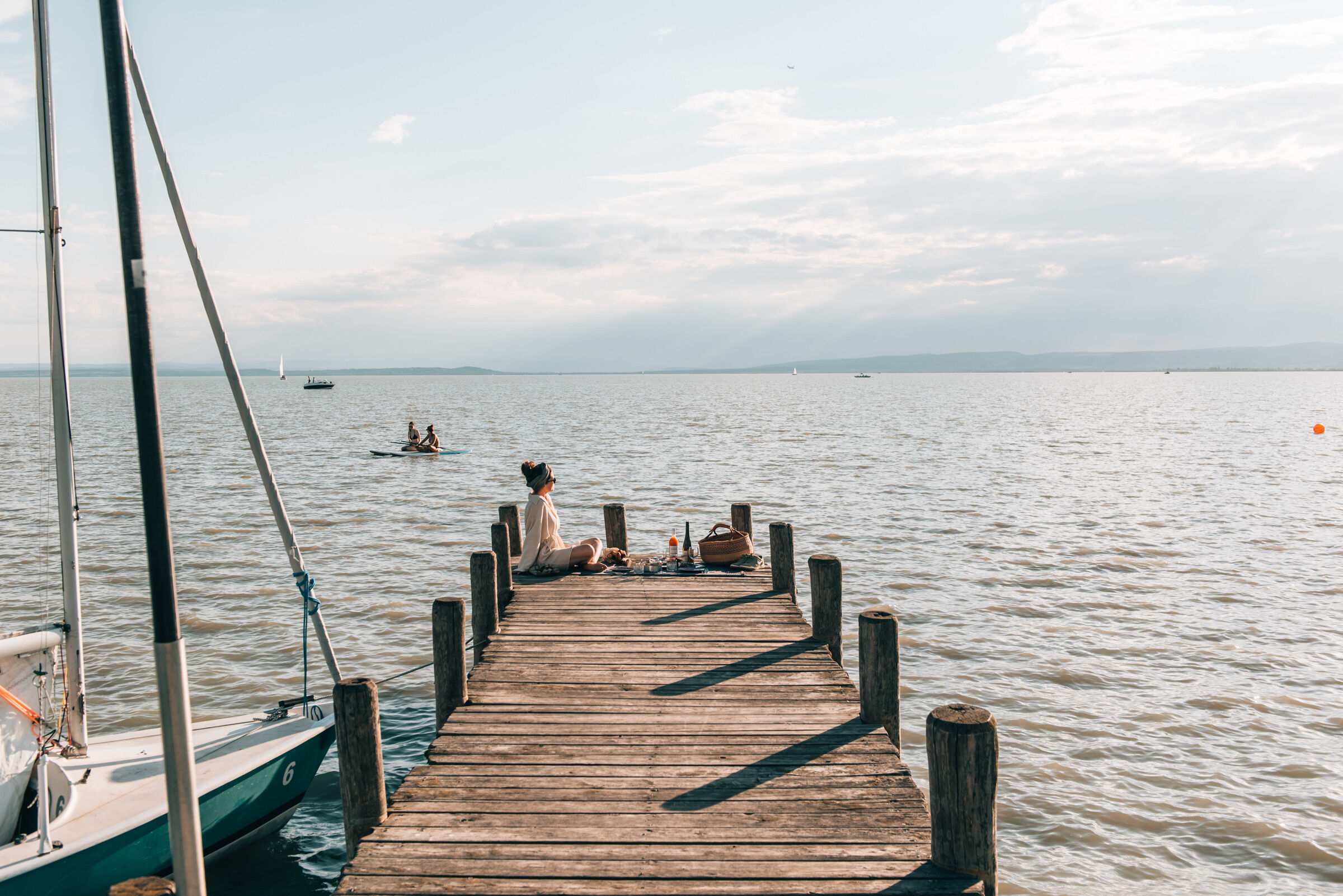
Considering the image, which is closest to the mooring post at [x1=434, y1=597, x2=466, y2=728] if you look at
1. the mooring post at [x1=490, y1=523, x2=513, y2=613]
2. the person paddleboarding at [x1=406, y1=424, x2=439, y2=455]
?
the mooring post at [x1=490, y1=523, x2=513, y2=613]

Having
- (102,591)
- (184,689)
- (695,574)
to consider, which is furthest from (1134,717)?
(102,591)

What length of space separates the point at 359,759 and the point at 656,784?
189 cm

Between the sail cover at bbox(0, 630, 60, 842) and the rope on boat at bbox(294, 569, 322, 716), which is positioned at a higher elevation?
the rope on boat at bbox(294, 569, 322, 716)

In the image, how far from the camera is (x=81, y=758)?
22.5 feet

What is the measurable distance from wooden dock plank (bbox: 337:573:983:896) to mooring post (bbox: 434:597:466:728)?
0.72 ft

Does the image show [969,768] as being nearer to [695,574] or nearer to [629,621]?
[629,621]

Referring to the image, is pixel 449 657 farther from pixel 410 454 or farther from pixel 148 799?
pixel 410 454

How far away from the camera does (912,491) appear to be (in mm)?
28156

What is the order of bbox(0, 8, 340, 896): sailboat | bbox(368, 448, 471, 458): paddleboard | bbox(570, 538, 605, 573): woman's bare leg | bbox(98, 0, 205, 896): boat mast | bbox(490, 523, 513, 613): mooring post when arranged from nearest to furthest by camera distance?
bbox(98, 0, 205, 896): boat mast < bbox(0, 8, 340, 896): sailboat < bbox(490, 523, 513, 613): mooring post < bbox(570, 538, 605, 573): woman's bare leg < bbox(368, 448, 471, 458): paddleboard

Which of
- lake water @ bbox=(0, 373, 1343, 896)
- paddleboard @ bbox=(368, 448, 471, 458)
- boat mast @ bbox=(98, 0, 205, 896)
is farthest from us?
paddleboard @ bbox=(368, 448, 471, 458)

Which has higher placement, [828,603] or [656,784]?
[828,603]

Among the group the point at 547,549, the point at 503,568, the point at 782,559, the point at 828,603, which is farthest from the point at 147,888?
the point at 547,549

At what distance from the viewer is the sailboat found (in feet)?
19.3

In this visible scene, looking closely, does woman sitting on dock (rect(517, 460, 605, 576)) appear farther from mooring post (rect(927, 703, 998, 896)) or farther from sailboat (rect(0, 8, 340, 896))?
mooring post (rect(927, 703, 998, 896))
